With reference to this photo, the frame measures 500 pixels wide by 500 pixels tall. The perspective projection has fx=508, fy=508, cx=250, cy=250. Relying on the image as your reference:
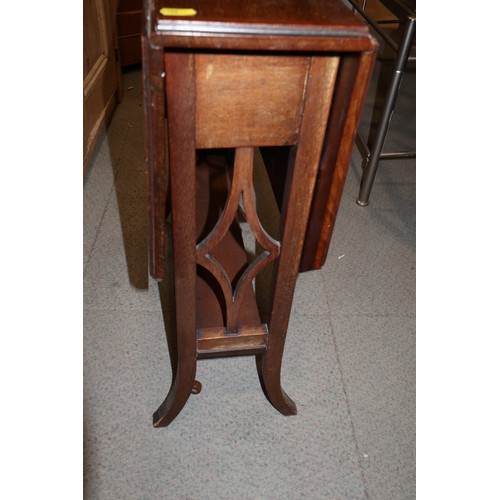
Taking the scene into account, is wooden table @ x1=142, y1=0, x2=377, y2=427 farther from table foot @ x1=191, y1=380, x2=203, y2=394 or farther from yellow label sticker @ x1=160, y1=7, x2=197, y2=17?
table foot @ x1=191, y1=380, x2=203, y2=394

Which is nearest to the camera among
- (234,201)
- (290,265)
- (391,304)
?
(234,201)

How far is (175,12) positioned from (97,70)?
5.34 feet

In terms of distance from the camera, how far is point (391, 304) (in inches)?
67.9

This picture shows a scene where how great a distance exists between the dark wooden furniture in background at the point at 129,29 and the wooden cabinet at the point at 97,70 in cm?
26

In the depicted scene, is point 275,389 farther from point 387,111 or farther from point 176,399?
point 387,111

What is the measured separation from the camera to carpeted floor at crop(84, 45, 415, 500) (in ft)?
4.15

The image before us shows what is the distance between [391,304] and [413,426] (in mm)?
440

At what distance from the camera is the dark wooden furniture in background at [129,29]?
2598 mm

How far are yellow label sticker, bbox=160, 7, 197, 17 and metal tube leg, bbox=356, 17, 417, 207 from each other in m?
1.20

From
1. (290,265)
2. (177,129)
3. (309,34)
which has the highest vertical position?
(309,34)

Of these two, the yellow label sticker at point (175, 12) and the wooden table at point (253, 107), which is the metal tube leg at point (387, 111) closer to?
the wooden table at point (253, 107)

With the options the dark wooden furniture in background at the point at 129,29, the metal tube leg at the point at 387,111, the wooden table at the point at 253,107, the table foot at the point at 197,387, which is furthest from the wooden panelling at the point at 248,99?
the dark wooden furniture in background at the point at 129,29

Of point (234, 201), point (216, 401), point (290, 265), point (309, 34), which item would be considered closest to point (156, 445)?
point (216, 401)

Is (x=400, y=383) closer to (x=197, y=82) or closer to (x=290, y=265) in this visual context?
(x=290, y=265)
